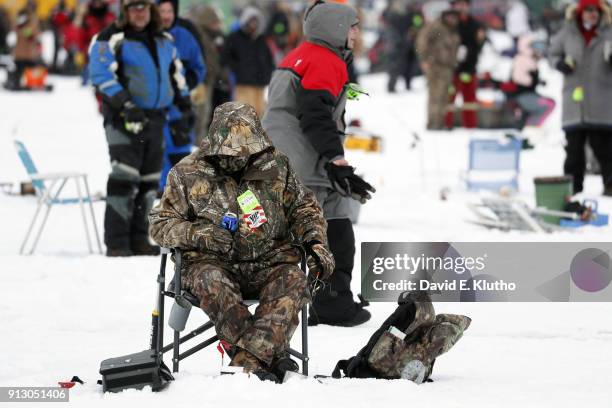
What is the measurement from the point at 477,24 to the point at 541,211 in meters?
8.83

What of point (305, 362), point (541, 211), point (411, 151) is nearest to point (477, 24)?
point (411, 151)

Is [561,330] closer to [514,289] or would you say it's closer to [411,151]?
[514,289]

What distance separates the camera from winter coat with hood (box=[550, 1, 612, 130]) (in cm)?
1077

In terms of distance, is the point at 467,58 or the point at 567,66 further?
the point at 467,58

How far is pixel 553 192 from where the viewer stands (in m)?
9.85

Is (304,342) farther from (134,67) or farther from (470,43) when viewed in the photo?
(470,43)

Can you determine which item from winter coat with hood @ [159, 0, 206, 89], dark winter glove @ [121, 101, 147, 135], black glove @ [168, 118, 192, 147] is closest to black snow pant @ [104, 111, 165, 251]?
dark winter glove @ [121, 101, 147, 135]

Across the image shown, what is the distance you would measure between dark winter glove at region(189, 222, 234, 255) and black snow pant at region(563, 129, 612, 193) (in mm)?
6708

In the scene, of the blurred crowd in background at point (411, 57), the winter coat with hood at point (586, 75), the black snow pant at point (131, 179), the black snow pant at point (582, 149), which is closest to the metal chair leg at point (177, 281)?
the blurred crowd in background at point (411, 57)

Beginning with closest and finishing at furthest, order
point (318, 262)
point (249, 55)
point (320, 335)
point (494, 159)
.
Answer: point (318, 262) < point (320, 335) < point (494, 159) < point (249, 55)

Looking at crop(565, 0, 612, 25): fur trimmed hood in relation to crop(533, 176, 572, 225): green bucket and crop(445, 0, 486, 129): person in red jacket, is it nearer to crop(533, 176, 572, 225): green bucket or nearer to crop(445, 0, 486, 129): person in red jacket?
crop(533, 176, 572, 225): green bucket

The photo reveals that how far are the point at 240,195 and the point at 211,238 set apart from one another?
279mm

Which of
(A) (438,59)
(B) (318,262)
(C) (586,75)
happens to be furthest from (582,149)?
(B) (318,262)

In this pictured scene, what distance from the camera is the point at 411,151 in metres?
15.3
